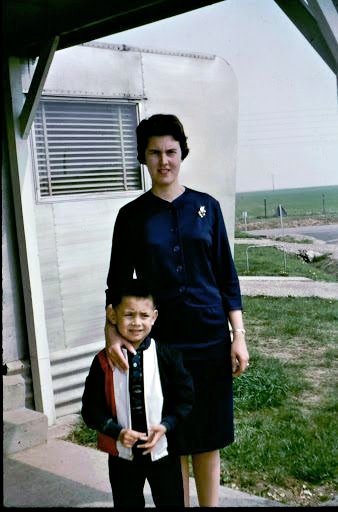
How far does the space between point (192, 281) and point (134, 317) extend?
34 cm

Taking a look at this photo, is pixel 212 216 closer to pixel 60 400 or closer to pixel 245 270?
pixel 60 400

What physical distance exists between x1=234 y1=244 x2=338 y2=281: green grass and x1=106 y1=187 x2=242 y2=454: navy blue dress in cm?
→ 1039

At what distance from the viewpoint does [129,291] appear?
2365 mm

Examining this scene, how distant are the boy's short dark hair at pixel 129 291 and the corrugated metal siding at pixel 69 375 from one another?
264 cm

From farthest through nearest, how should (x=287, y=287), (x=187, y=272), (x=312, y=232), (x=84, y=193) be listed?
(x=312, y=232) → (x=287, y=287) → (x=84, y=193) → (x=187, y=272)

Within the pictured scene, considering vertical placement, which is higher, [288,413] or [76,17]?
[76,17]

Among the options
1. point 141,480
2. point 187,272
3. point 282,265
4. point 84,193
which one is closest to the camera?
point 141,480

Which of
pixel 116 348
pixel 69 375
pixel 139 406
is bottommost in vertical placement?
pixel 69 375

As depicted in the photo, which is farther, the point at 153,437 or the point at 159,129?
the point at 159,129

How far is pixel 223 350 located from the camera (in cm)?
267

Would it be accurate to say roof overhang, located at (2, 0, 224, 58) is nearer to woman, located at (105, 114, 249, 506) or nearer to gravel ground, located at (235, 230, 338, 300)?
woman, located at (105, 114, 249, 506)

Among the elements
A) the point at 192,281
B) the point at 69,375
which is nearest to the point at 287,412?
the point at 69,375

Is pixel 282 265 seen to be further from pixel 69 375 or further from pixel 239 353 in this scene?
pixel 239 353

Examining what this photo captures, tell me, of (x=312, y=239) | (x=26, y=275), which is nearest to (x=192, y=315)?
(x=26, y=275)
